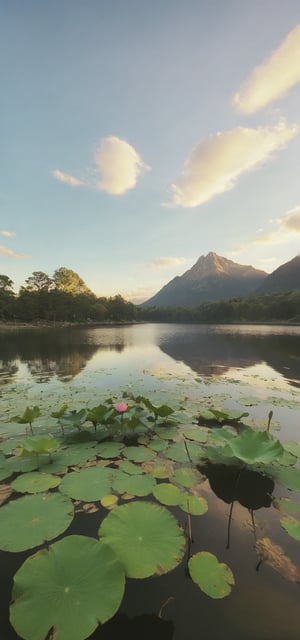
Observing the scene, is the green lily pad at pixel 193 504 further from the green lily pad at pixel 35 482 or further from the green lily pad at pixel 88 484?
the green lily pad at pixel 35 482

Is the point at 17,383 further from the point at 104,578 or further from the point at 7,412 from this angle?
the point at 104,578

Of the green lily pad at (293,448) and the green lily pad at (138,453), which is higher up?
the green lily pad at (138,453)

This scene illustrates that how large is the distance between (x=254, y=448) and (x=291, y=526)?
701 mm

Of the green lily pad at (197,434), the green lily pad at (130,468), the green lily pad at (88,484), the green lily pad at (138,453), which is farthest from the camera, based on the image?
the green lily pad at (197,434)

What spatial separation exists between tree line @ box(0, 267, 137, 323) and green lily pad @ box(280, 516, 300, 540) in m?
57.5

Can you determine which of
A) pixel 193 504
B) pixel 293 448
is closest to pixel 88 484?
pixel 193 504

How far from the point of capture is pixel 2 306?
5094 cm

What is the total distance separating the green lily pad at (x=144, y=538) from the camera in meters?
1.83

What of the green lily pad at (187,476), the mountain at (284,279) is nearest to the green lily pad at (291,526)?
the green lily pad at (187,476)

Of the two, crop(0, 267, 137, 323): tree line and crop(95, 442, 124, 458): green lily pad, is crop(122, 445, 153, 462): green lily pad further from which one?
crop(0, 267, 137, 323): tree line

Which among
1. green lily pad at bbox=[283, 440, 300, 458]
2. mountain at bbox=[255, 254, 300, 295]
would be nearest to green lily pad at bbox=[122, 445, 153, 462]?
green lily pad at bbox=[283, 440, 300, 458]

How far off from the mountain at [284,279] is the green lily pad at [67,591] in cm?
16440

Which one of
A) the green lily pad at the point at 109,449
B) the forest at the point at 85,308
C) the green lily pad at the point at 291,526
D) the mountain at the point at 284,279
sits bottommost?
the green lily pad at the point at 291,526

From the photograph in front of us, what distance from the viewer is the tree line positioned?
53438 mm
